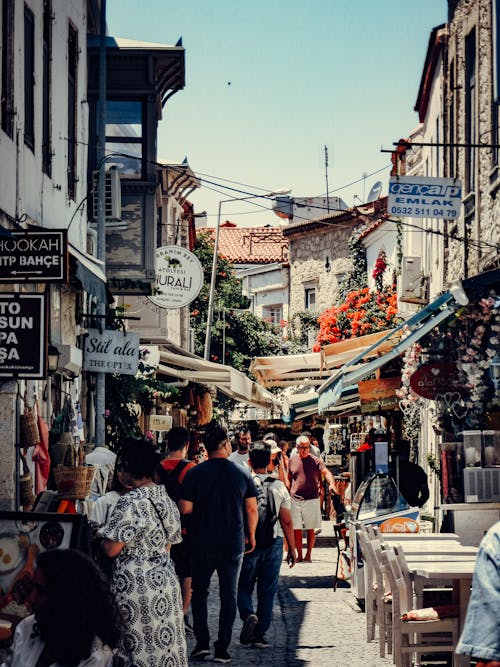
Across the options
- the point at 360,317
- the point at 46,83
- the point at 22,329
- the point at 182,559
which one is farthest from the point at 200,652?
the point at 360,317

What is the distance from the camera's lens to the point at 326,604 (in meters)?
14.5

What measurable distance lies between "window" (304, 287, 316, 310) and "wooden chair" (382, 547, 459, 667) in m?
46.7

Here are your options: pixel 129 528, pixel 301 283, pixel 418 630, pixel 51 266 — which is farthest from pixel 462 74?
pixel 301 283

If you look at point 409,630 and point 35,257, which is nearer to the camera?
point 409,630

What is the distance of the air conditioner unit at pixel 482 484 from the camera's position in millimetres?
13742

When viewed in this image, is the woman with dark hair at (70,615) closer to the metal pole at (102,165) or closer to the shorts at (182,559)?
the shorts at (182,559)

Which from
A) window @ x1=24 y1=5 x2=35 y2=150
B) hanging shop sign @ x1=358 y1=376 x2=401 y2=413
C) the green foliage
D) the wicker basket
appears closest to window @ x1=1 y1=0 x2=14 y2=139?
window @ x1=24 y1=5 x2=35 y2=150

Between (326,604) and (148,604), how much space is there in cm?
711

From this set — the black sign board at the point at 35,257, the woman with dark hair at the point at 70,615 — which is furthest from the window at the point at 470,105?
the woman with dark hair at the point at 70,615

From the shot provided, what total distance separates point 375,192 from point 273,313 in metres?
15.6

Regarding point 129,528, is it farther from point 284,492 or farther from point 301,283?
point 301,283

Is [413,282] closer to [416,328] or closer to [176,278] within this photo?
[176,278]

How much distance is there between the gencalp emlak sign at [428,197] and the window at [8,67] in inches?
241

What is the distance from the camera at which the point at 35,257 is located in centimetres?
1072
